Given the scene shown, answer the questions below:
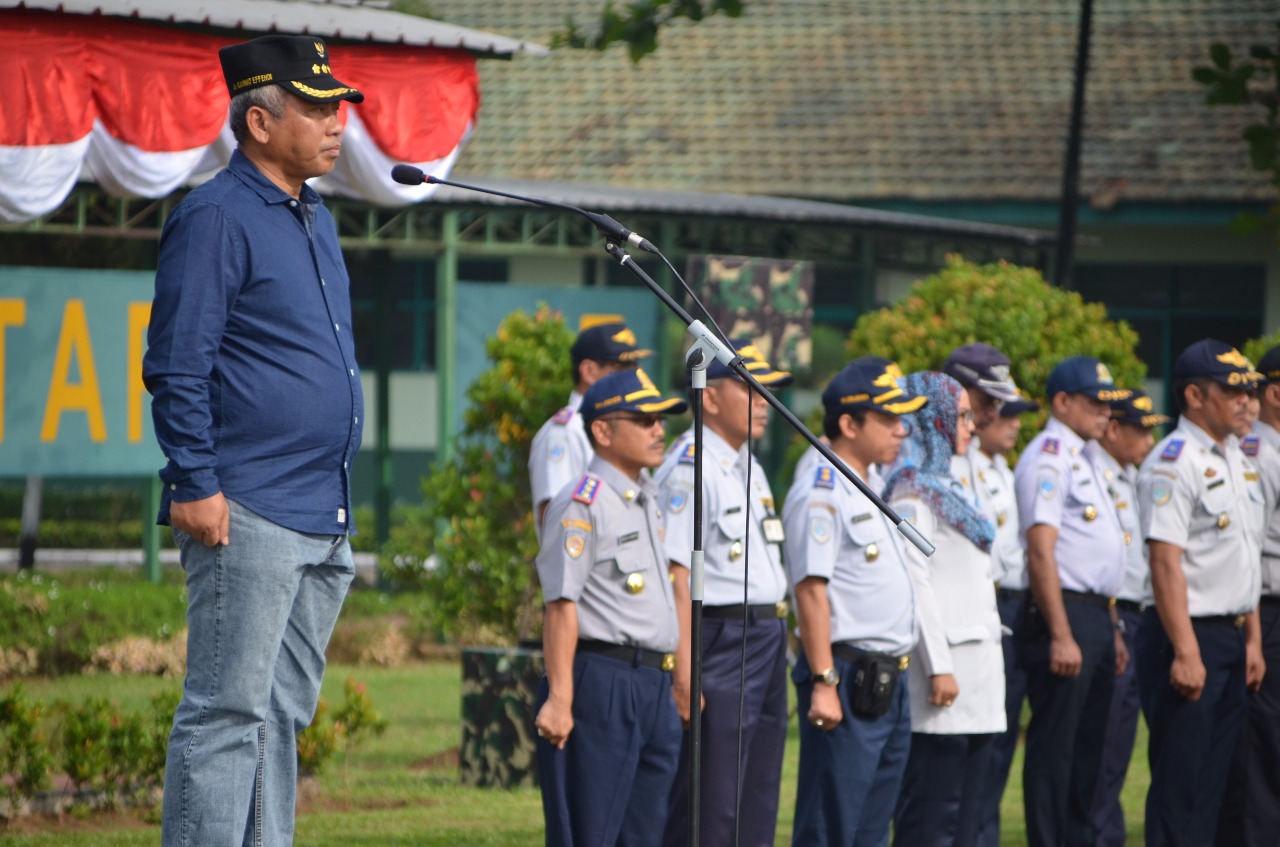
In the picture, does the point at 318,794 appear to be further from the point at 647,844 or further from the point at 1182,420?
the point at 1182,420

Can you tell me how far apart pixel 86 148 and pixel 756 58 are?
1839 centimetres

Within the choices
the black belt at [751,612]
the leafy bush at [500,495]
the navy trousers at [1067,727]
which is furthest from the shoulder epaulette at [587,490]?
the leafy bush at [500,495]

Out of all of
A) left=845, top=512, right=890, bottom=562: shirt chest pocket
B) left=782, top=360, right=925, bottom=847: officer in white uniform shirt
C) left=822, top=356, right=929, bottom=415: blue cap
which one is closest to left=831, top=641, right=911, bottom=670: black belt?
left=782, top=360, right=925, bottom=847: officer in white uniform shirt

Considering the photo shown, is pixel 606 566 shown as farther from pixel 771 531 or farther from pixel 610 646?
pixel 771 531

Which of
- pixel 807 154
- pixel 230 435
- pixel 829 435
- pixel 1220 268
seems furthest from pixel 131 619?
pixel 1220 268

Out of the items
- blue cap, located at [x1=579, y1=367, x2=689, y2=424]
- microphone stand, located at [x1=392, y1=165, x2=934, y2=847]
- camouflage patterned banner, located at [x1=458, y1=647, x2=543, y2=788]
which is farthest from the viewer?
camouflage patterned banner, located at [x1=458, y1=647, x2=543, y2=788]

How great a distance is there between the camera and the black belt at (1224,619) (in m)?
7.15

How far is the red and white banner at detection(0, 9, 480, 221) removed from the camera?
6.22 metres

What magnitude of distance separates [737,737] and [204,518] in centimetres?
279

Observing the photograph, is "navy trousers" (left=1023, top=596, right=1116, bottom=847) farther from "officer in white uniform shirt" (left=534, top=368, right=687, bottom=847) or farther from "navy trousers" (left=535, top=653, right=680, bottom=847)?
"navy trousers" (left=535, top=653, right=680, bottom=847)

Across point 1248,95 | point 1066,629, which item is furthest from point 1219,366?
point 1248,95

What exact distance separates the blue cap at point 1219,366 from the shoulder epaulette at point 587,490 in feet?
9.68

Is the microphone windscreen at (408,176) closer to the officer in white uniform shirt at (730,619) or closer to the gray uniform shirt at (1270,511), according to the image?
the officer in white uniform shirt at (730,619)

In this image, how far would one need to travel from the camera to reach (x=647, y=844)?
5.76 m
